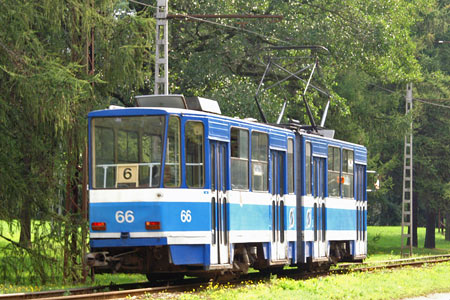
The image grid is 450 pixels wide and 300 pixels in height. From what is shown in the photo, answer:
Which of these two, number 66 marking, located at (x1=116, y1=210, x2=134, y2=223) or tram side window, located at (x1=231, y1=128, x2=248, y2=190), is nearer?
number 66 marking, located at (x1=116, y1=210, x2=134, y2=223)

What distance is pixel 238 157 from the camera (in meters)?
17.8

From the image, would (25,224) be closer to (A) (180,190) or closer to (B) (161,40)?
(B) (161,40)

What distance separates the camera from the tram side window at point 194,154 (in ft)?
53.0

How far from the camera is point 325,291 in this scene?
1664 cm

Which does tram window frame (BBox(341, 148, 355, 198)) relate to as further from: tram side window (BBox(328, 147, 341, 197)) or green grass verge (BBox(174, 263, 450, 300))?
green grass verge (BBox(174, 263, 450, 300))

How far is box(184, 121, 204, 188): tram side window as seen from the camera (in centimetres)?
1616

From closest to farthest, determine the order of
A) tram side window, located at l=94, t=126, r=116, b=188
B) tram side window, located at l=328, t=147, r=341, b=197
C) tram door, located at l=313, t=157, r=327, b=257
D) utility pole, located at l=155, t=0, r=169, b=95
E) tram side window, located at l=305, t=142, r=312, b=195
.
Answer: tram side window, located at l=94, t=126, r=116, b=188, tram side window, located at l=305, t=142, r=312, b=195, utility pole, located at l=155, t=0, r=169, b=95, tram door, located at l=313, t=157, r=327, b=257, tram side window, located at l=328, t=147, r=341, b=197

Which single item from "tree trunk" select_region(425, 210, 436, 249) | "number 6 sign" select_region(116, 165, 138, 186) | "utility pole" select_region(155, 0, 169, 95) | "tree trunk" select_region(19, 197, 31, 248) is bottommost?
"tree trunk" select_region(425, 210, 436, 249)

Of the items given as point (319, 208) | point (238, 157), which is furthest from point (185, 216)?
point (319, 208)

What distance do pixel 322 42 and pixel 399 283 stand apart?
14.1 meters

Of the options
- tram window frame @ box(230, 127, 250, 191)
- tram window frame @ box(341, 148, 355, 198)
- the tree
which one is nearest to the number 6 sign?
tram window frame @ box(230, 127, 250, 191)

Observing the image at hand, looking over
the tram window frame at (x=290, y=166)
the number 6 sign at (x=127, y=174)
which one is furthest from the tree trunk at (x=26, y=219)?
the tram window frame at (x=290, y=166)

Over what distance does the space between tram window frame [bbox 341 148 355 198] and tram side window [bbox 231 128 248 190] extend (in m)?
6.56

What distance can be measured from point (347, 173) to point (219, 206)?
842 cm
